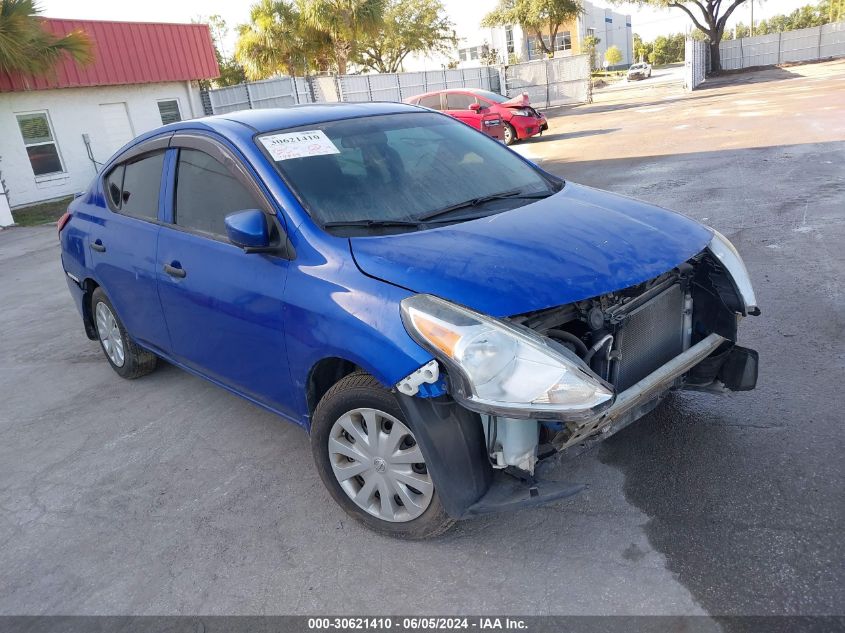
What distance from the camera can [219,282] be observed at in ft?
11.0

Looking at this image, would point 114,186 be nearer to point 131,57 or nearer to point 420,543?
point 420,543

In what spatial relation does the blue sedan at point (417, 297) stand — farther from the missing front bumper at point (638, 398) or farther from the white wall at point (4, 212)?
the white wall at point (4, 212)

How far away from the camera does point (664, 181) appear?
9.84 meters

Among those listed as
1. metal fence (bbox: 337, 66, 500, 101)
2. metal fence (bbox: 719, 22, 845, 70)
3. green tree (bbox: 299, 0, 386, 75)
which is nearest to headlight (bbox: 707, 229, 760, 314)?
metal fence (bbox: 337, 66, 500, 101)

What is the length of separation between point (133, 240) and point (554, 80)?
2953 centimetres

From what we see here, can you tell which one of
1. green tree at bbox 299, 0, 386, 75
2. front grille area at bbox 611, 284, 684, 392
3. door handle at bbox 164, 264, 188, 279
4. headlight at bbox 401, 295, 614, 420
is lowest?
front grille area at bbox 611, 284, 684, 392

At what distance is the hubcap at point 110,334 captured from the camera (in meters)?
4.85

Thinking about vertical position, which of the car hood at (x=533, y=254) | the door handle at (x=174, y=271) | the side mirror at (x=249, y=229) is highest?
the side mirror at (x=249, y=229)

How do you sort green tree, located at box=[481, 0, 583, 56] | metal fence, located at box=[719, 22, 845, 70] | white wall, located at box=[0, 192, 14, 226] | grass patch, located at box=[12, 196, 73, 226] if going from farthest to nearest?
metal fence, located at box=[719, 22, 845, 70], green tree, located at box=[481, 0, 583, 56], grass patch, located at box=[12, 196, 73, 226], white wall, located at box=[0, 192, 14, 226]

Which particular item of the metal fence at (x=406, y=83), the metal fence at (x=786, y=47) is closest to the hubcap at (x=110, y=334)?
the metal fence at (x=406, y=83)

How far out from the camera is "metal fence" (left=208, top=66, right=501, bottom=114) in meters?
23.2

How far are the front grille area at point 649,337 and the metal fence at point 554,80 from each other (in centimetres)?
2925

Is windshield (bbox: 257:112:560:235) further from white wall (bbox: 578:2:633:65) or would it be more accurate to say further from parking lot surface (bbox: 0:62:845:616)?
white wall (bbox: 578:2:633:65)

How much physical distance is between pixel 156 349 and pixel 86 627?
203 centimetres
